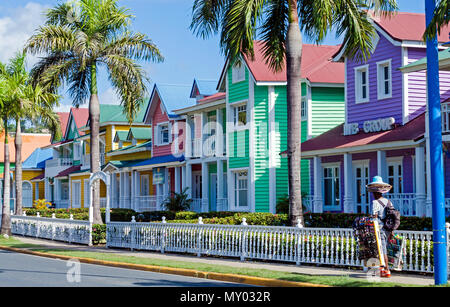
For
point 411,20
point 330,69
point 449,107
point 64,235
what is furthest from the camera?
point 330,69

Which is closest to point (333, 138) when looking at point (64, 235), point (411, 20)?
point (411, 20)

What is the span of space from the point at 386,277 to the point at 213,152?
2199 cm

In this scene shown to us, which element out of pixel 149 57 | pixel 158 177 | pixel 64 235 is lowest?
pixel 64 235

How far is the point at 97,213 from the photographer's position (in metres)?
29.8

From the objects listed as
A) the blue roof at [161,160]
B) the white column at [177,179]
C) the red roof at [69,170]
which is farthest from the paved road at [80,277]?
the red roof at [69,170]

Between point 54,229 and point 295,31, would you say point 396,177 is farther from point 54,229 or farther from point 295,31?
point 54,229

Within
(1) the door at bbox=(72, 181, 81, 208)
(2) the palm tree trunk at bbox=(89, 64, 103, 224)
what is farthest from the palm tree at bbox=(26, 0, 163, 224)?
(1) the door at bbox=(72, 181, 81, 208)

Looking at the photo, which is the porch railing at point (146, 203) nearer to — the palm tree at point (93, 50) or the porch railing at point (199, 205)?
the porch railing at point (199, 205)

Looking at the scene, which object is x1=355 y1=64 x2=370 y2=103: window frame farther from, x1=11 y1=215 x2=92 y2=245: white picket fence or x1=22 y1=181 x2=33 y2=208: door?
x1=22 y1=181 x2=33 y2=208: door

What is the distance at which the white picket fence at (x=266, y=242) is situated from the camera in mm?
15641

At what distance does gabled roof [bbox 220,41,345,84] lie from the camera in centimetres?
3247

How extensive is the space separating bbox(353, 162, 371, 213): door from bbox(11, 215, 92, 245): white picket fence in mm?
10746
